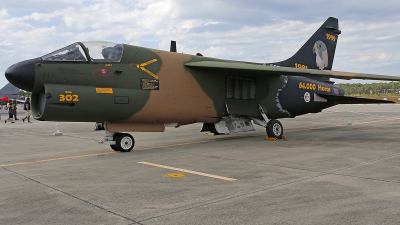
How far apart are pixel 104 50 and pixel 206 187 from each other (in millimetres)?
5641

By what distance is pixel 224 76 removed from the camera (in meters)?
12.1

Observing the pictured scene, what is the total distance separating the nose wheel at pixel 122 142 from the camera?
981 cm

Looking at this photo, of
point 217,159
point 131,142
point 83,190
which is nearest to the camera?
point 83,190

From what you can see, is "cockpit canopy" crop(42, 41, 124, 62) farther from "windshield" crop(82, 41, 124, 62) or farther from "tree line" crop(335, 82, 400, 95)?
"tree line" crop(335, 82, 400, 95)

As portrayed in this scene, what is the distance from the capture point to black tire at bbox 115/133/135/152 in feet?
32.2

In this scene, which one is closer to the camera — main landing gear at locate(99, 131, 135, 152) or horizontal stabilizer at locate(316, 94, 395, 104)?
main landing gear at locate(99, 131, 135, 152)

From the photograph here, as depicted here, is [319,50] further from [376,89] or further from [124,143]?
[376,89]

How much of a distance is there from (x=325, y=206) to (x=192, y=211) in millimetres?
1647

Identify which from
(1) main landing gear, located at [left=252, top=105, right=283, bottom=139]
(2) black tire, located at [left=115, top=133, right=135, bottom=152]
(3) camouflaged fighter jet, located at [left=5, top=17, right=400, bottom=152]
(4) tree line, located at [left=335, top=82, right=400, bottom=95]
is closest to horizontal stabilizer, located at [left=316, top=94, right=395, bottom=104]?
(3) camouflaged fighter jet, located at [left=5, top=17, right=400, bottom=152]

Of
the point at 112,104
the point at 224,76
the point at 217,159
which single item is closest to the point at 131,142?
the point at 112,104

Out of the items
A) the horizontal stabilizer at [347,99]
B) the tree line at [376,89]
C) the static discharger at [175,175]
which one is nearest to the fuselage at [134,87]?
the horizontal stabilizer at [347,99]

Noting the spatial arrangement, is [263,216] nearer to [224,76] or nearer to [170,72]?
[170,72]

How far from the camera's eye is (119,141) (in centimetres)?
982

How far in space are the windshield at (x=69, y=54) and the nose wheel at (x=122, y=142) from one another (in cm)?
234
